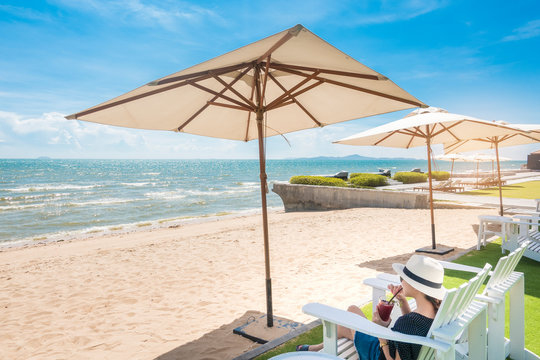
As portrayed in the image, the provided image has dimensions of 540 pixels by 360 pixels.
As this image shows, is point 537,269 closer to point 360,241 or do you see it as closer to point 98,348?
point 360,241

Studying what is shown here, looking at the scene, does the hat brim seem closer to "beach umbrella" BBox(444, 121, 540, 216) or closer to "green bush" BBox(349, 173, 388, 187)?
"beach umbrella" BBox(444, 121, 540, 216)

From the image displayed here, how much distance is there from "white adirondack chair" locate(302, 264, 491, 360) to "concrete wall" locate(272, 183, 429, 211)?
12.0 metres

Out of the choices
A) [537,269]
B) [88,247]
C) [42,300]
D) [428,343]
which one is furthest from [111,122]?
[88,247]

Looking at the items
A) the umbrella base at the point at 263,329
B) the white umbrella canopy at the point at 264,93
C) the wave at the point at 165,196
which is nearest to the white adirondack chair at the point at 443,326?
the umbrella base at the point at 263,329

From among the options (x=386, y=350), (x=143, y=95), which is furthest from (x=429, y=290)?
(x=143, y=95)

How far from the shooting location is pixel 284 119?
492 centimetres

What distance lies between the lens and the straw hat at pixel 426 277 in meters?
2.19

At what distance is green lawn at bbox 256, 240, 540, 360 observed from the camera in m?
3.32

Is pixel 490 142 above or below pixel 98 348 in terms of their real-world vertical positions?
above

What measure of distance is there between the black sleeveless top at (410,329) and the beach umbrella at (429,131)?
13.1 ft

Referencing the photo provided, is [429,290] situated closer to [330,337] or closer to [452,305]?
[452,305]

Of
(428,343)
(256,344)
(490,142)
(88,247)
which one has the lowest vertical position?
(88,247)

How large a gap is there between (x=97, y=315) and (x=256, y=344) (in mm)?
2637

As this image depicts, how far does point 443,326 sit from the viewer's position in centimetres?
201
